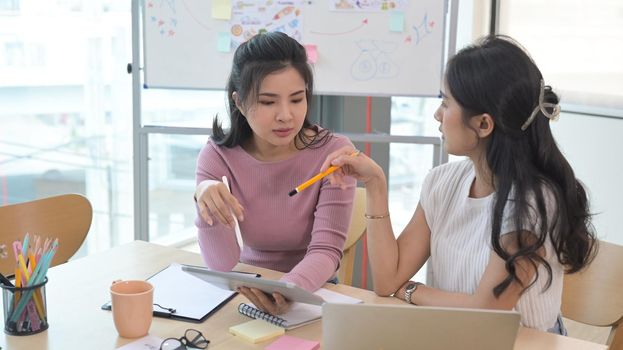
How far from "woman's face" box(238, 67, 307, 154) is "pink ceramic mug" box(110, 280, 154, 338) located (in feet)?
1.76

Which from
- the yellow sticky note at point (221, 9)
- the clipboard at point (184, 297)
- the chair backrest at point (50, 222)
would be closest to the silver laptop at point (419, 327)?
the clipboard at point (184, 297)

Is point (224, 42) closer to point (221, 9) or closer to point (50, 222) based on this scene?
point (221, 9)

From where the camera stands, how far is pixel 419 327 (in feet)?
3.16

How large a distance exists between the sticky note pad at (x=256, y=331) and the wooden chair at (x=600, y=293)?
0.78 m

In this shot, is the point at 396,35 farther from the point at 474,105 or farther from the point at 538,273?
the point at 538,273

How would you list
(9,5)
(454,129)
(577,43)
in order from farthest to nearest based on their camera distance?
(577,43) → (9,5) → (454,129)

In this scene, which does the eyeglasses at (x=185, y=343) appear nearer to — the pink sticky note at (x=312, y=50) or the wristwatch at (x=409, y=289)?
the wristwatch at (x=409, y=289)

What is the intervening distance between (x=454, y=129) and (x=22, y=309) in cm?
90

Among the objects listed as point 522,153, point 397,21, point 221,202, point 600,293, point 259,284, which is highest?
point 397,21

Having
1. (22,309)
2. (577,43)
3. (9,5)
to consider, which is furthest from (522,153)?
(9,5)

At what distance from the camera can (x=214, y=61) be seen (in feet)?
8.61

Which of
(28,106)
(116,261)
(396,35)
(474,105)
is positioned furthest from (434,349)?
(28,106)

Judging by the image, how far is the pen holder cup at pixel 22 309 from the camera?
1225mm

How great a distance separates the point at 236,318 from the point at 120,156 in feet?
7.95
